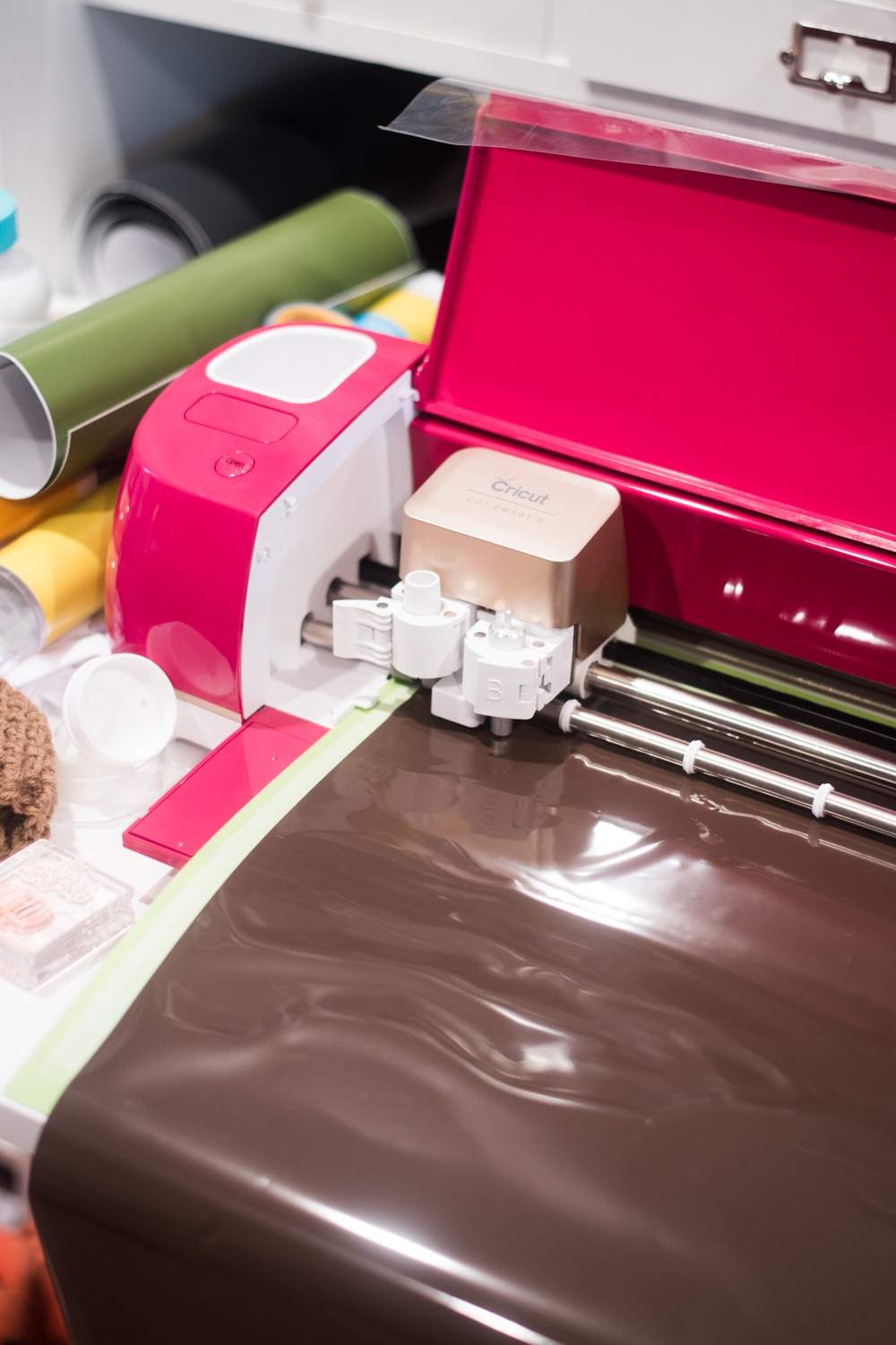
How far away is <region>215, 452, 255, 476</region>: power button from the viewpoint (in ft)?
2.62

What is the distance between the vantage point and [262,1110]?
581 millimetres

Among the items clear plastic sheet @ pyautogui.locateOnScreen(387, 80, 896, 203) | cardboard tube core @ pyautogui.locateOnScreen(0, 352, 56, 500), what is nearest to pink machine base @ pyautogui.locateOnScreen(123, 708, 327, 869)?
cardboard tube core @ pyautogui.locateOnScreen(0, 352, 56, 500)

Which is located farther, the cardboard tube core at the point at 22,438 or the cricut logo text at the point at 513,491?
the cardboard tube core at the point at 22,438

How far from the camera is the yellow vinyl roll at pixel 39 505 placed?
3.03ft

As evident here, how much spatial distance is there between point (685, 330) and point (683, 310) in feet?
0.04

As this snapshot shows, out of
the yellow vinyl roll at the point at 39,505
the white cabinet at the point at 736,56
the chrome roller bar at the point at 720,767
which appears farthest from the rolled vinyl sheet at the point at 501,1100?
the white cabinet at the point at 736,56

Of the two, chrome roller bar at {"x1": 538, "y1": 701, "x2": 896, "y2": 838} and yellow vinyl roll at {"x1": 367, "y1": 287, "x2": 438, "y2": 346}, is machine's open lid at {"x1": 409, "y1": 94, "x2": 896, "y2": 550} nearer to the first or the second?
chrome roller bar at {"x1": 538, "y1": 701, "x2": 896, "y2": 838}

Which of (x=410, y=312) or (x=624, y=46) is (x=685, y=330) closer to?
(x=624, y=46)

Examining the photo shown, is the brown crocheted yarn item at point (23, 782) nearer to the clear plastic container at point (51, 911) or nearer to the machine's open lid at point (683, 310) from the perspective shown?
the clear plastic container at point (51, 911)

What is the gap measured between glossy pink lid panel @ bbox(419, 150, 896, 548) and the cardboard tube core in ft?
1.00

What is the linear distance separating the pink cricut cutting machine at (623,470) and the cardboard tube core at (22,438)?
13 centimetres

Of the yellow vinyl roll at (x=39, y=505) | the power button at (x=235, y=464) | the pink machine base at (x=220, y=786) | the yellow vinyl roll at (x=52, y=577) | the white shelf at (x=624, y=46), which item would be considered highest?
the white shelf at (x=624, y=46)

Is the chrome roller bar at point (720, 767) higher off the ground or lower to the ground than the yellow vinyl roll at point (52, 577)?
lower

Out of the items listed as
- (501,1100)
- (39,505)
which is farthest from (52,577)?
(501,1100)
